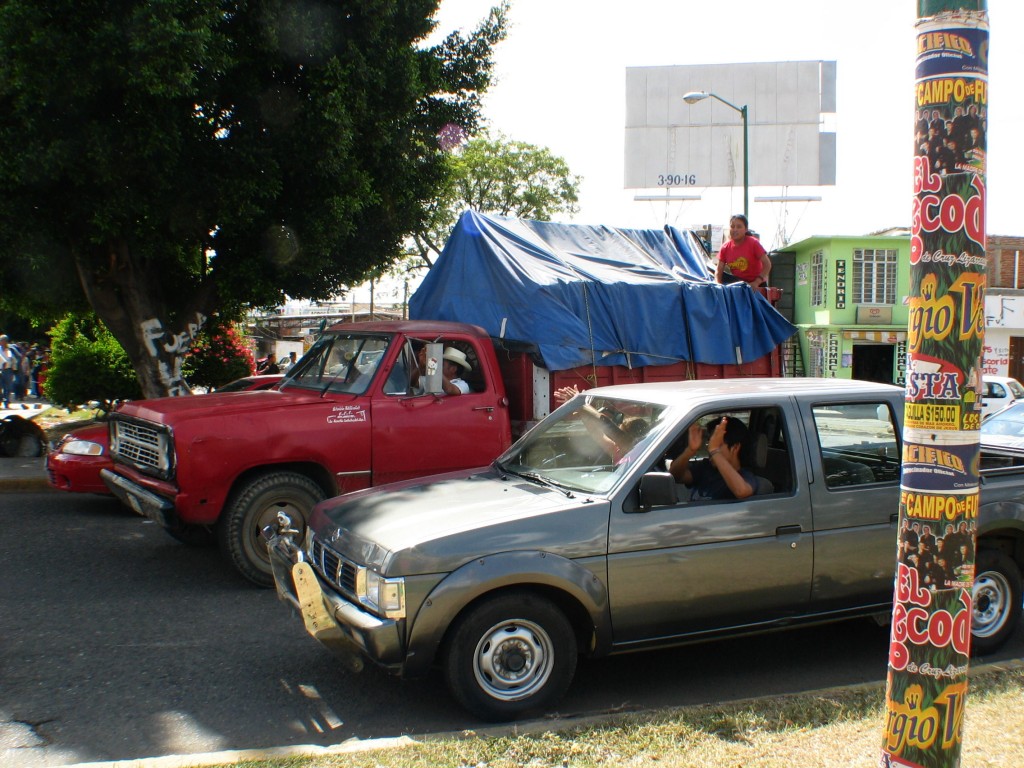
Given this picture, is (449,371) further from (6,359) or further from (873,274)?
(873,274)

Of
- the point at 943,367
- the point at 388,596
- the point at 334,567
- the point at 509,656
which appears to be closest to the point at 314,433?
the point at 334,567

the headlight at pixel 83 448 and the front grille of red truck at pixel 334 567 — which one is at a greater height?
the headlight at pixel 83 448

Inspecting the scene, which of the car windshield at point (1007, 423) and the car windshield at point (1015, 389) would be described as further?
the car windshield at point (1015, 389)

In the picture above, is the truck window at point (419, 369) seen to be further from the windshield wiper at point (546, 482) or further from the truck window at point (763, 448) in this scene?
the truck window at point (763, 448)

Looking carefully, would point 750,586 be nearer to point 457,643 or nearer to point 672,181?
point 457,643

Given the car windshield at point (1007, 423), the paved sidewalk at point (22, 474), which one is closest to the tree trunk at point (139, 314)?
the paved sidewalk at point (22, 474)

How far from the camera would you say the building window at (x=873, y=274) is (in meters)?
35.4

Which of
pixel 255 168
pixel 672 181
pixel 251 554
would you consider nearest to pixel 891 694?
pixel 251 554

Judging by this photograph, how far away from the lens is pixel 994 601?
5.43 m

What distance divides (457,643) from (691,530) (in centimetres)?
132

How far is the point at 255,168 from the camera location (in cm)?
1045

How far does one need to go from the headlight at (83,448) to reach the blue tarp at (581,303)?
3.35 m

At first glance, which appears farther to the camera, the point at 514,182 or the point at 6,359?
the point at 514,182

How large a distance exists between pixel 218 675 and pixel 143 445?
2434 millimetres
